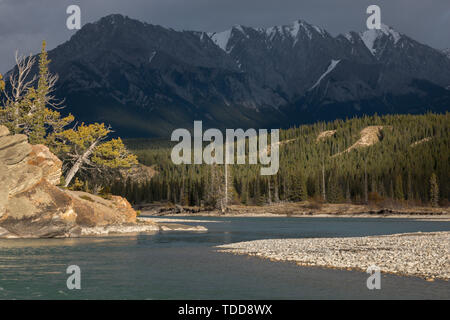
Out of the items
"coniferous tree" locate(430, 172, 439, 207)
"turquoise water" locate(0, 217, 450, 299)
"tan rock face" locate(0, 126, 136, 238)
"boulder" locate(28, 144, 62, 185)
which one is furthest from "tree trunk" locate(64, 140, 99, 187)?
"coniferous tree" locate(430, 172, 439, 207)

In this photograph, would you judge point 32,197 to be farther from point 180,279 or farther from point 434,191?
point 434,191

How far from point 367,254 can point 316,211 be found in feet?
403

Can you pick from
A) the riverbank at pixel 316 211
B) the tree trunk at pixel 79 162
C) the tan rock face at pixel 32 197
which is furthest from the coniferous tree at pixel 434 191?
the tan rock face at pixel 32 197

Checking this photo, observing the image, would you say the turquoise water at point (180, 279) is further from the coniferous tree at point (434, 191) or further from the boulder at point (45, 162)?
the coniferous tree at point (434, 191)

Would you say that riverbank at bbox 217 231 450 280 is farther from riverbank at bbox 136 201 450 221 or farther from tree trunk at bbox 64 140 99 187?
riverbank at bbox 136 201 450 221

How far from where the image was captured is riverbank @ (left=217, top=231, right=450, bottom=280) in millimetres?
32469

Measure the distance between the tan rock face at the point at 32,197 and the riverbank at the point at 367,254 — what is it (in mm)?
20935

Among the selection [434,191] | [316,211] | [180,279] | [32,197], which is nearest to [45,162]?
[32,197]

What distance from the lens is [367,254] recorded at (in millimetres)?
39844

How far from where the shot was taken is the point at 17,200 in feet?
180

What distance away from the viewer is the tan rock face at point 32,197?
176 feet
